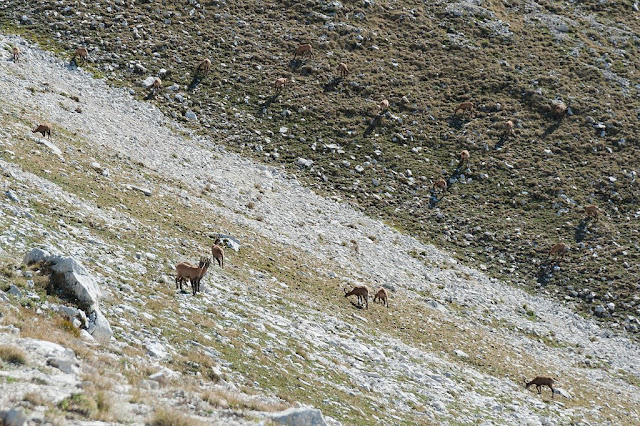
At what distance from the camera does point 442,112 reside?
47562 millimetres

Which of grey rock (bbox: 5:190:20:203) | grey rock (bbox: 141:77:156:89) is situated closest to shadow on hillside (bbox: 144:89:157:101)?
grey rock (bbox: 141:77:156:89)

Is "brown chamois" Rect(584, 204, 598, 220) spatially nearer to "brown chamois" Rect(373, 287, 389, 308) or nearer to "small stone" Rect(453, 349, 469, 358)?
"brown chamois" Rect(373, 287, 389, 308)

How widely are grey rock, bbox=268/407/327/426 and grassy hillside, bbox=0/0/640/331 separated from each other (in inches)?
1100

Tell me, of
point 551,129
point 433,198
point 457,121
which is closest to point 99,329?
point 433,198

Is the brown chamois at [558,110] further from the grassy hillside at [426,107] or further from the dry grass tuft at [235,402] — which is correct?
the dry grass tuft at [235,402]

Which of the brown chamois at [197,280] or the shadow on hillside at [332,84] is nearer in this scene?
the brown chamois at [197,280]

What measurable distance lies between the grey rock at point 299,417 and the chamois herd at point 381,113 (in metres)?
7.71

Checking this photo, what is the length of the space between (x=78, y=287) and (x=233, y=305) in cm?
608

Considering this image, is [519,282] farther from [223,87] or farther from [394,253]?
[223,87]

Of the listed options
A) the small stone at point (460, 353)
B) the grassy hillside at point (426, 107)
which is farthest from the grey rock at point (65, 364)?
the grassy hillside at point (426, 107)

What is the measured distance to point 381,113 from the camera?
46.0 metres

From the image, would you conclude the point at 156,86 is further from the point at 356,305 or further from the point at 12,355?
the point at 12,355

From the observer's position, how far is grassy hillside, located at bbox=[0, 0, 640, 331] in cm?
3891

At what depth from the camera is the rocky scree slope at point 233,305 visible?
36.2 feet
